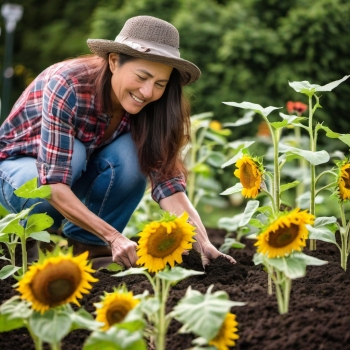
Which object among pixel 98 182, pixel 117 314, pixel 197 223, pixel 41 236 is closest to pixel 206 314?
pixel 117 314

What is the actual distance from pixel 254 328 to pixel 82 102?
4.14ft

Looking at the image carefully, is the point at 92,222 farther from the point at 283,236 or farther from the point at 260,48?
the point at 260,48

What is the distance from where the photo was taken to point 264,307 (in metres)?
1.96

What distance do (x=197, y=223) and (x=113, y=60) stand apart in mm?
723

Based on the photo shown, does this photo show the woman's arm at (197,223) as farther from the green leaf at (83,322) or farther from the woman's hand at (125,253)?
the green leaf at (83,322)

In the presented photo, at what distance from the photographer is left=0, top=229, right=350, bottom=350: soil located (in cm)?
177

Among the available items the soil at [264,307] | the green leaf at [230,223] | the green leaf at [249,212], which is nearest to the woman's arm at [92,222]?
the soil at [264,307]

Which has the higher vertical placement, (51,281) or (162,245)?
(51,281)

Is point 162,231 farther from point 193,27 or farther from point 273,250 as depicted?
point 193,27

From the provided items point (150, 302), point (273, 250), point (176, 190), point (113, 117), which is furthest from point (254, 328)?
point (113, 117)

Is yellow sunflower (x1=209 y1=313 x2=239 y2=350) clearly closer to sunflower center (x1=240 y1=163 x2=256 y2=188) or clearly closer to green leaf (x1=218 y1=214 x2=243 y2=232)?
sunflower center (x1=240 y1=163 x2=256 y2=188)

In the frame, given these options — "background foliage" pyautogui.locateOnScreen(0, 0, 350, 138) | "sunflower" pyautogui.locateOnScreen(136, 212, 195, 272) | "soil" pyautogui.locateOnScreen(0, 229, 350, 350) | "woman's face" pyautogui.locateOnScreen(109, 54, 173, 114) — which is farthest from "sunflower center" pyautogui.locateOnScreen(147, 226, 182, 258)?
"background foliage" pyautogui.locateOnScreen(0, 0, 350, 138)

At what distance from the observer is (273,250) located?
6.17 feet

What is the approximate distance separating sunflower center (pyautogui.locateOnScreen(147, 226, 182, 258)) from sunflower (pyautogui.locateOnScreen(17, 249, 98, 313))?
13.5 inches
